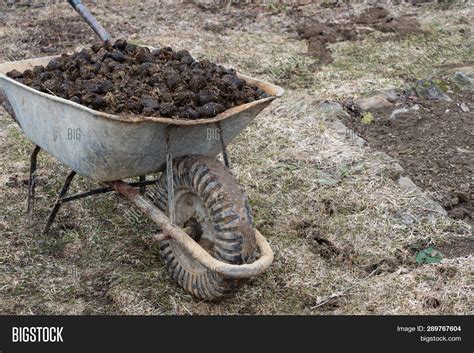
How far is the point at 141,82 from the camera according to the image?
3.45m

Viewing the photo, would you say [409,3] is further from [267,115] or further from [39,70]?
[39,70]

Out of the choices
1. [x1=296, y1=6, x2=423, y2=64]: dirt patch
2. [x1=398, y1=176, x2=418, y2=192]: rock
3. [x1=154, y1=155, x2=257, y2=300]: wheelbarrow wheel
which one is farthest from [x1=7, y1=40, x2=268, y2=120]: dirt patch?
[x1=296, y1=6, x2=423, y2=64]: dirt patch

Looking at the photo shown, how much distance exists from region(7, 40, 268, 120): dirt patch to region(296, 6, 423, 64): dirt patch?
11.2ft

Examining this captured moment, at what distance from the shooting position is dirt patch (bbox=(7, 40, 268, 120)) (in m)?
3.23

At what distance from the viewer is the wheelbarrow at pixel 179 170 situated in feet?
10.1

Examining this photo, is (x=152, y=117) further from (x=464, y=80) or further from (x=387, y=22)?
(x=387, y=22)

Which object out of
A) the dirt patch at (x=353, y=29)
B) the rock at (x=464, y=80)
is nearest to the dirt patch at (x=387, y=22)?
the dirt patch at (x=353, y=29)

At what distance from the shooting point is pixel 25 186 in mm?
4594

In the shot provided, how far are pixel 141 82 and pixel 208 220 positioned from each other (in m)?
0.79

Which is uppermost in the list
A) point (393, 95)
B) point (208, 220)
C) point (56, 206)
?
point (208, 220)

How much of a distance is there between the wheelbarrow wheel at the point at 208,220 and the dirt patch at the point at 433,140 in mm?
1716

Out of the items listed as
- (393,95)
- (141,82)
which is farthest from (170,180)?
(393,95)

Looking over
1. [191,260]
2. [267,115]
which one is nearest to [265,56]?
[267,115]

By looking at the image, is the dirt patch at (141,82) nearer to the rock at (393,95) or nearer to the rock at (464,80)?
the rock at (393,95)
